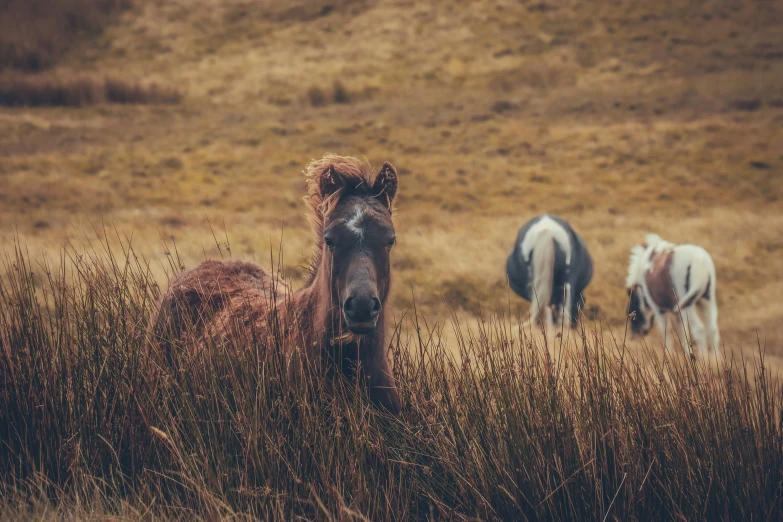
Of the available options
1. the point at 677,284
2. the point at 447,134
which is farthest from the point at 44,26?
the point at 677,284

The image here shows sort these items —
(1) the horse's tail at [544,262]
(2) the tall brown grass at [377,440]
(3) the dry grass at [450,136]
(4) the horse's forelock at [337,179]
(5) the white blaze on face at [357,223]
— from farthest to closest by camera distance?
1. (3) the dry grass at [450,136]
2. (1) the horse's tail at [544,262]
3. (4) the horse's forelock at [337,179]
4. (5) the white blaze on face at [357,223]
5. (2) the tall brown grass at [377,440]

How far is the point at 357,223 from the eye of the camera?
3.79 m

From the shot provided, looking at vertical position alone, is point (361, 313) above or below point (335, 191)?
below

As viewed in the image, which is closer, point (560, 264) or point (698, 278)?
point (560, 264)

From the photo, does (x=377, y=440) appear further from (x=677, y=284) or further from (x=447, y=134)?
(x=447, y=134)

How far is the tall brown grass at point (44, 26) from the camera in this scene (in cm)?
3272

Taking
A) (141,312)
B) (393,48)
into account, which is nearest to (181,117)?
(393,48)

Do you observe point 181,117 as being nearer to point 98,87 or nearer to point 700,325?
point 98,87

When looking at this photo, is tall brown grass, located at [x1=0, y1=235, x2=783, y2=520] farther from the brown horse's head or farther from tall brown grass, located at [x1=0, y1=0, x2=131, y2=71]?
tall brown grass, located at [x1=0, y1=0, x2=131, y2=71]

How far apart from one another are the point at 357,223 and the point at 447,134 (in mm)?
23298

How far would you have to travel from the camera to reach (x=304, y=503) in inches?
139

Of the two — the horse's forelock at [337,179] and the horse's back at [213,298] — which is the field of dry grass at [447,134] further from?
the horse's forelock at [337,179]

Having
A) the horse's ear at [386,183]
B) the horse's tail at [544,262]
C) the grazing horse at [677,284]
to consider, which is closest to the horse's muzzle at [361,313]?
the horse's ear at [386,183]

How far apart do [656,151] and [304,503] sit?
2378 centimetres
